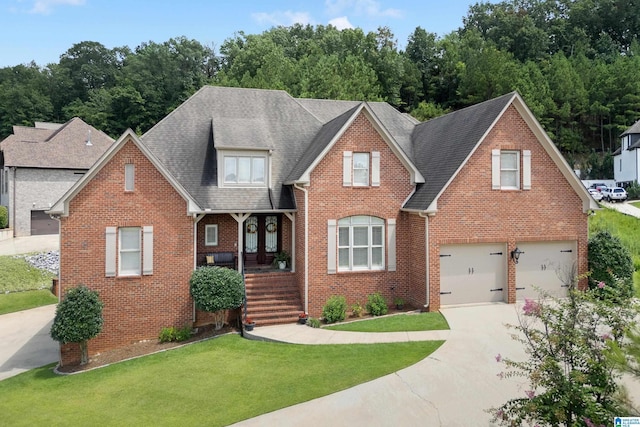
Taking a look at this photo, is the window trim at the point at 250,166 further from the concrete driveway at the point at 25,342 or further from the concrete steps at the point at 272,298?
the concrete driveway at the point at 25,342

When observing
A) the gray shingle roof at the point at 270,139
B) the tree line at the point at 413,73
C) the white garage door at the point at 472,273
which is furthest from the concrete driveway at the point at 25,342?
the tree line at the point at 413,73

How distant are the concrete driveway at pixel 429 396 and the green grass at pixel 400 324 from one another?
1.92 metres

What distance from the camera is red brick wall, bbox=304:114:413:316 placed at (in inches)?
606

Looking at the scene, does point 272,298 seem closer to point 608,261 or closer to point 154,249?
point 154,249

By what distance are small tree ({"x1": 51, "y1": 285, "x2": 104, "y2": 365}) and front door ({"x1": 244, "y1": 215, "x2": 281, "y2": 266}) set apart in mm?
6165

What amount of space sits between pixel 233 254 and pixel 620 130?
60.5 m

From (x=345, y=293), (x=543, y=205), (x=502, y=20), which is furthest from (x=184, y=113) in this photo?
(x=502, y=20)

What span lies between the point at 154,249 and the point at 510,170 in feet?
Answer: 44.3

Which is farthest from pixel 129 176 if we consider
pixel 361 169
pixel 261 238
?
pixel 361 169

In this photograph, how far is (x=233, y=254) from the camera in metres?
16.8

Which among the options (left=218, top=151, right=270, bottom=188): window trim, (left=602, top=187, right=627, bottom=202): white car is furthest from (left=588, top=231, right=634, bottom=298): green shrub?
(left=602, top=187, right=627, bottom=202): white car

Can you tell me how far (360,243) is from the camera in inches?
631

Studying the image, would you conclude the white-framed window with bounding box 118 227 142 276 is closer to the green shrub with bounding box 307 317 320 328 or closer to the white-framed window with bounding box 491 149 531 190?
the green shrub with bounding box 307 317 320 328

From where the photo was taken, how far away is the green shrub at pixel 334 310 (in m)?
14.7
